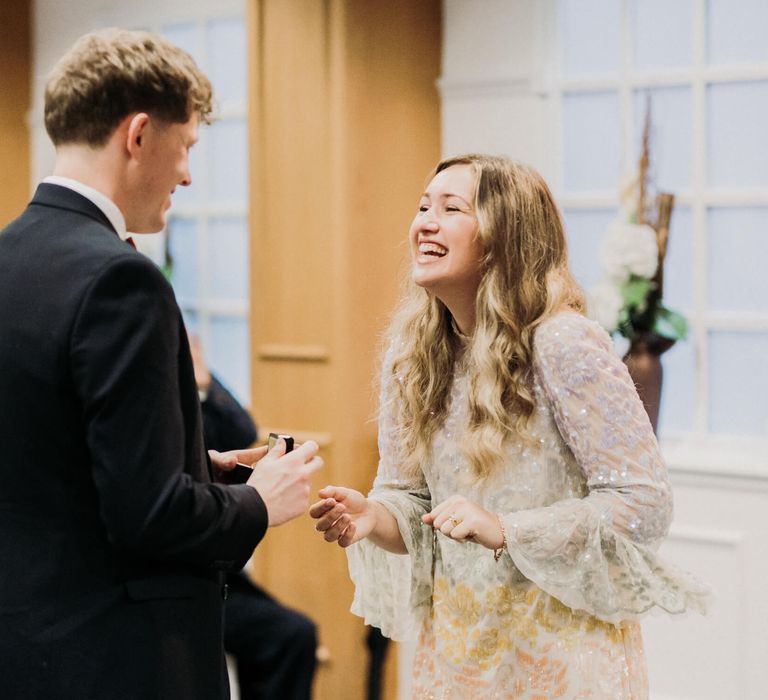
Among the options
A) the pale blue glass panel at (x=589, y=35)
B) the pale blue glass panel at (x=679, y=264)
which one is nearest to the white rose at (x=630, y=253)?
the pale blue glass panel at (x=679, y=264)

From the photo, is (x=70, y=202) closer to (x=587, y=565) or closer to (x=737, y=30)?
(x=587, y=565)

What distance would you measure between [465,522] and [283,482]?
0.29 metres

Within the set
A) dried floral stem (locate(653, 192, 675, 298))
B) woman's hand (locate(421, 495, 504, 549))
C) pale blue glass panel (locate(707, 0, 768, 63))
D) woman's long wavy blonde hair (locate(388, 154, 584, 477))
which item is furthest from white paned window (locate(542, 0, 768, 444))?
woman's hand (locate(421, 495, 504, 549))

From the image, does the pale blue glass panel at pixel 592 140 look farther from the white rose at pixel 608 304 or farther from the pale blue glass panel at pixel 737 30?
the white rose at pixel 608 304

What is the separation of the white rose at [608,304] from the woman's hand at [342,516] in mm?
1596

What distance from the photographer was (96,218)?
147 cm

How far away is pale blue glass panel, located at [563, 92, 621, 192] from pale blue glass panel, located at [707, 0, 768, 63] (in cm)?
36

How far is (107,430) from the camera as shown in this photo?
1.35 m

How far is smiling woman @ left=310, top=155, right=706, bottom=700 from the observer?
68.1 inches

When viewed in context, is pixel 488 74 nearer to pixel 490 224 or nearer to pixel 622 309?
pixel 622 309

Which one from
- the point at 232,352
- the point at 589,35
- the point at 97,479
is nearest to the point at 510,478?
the point at 97,479

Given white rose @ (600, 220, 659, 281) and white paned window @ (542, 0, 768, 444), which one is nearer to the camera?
white rose @ (600, 220, 659, 281)

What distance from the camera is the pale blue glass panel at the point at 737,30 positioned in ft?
11.3

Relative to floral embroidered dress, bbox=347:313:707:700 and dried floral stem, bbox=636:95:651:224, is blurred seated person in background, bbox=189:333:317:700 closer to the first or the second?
floral embroidered dress, bbox=347:313:707:700
